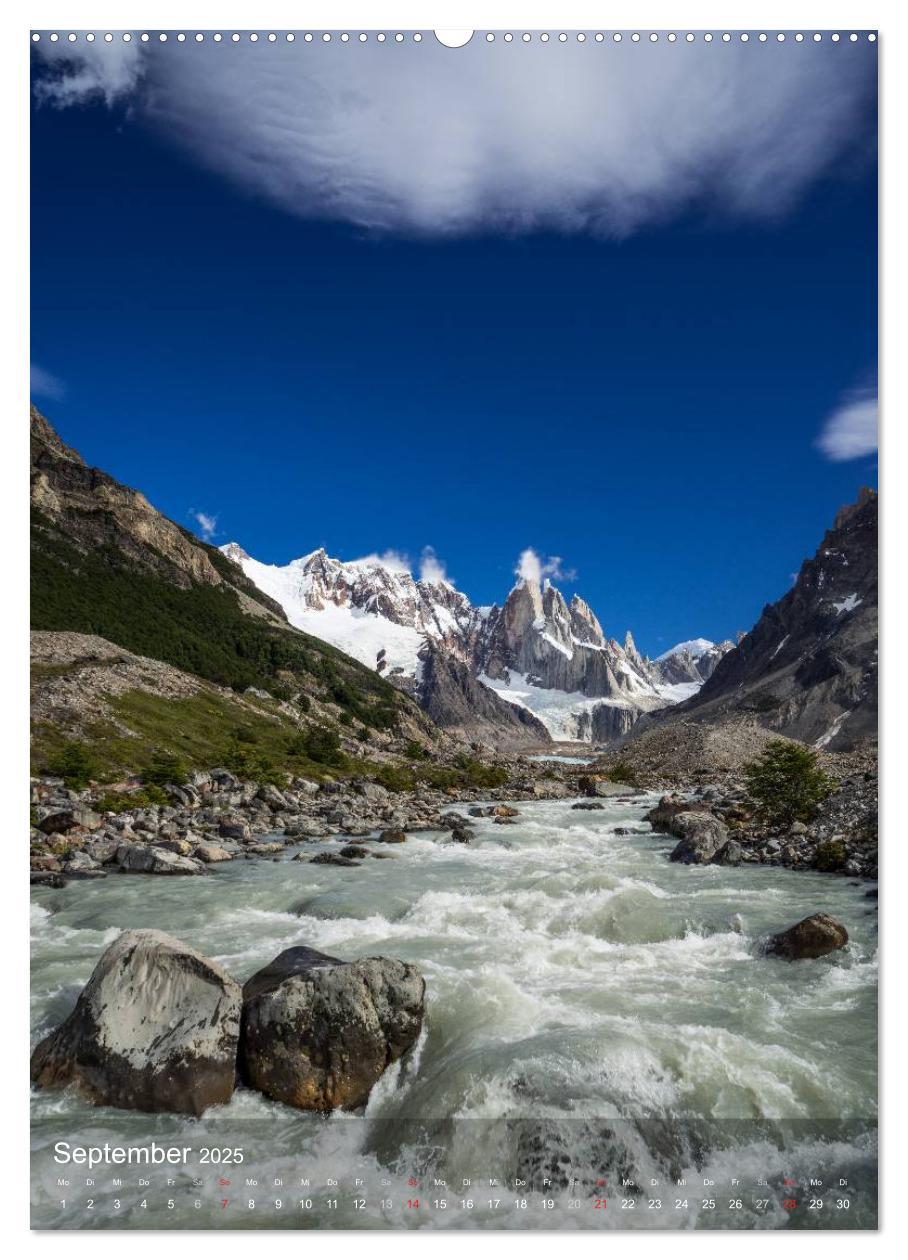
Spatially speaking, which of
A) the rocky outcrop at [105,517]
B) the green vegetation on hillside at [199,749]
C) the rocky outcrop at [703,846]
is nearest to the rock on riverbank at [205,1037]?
the rocky outcrop at [703,846]

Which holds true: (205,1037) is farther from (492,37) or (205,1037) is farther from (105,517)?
(105,517)

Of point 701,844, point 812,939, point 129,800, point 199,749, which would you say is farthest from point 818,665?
point 812,939

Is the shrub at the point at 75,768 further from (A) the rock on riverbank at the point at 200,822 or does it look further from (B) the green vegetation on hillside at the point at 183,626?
(B) the green vegetation on hillside at the point at 183,626

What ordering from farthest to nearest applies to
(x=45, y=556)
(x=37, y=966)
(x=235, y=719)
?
(x=45, y=556)
(x=235, y=719)
(x=37, y=966)

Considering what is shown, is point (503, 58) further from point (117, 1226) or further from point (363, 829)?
point (363, 829)

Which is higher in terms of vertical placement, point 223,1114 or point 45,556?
point 45,556

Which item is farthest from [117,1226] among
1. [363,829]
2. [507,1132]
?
[363,829]
